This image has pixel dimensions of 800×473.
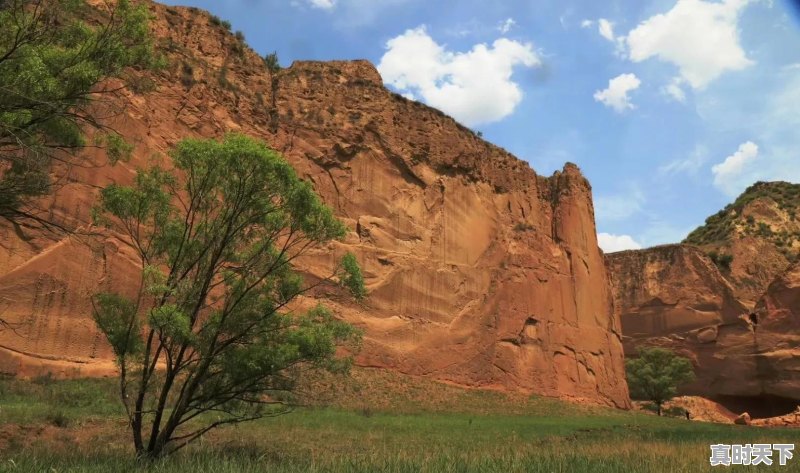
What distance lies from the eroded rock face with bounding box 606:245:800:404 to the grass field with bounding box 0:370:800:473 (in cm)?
3452

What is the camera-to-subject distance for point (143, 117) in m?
30.9

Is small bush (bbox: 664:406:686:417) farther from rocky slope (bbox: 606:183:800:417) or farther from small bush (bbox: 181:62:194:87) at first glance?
small bush (bbox: 181:62:194:87)

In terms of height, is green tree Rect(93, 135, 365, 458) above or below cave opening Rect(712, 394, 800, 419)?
above

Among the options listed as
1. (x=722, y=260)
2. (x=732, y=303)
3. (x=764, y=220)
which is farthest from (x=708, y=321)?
(x=764, y=220)

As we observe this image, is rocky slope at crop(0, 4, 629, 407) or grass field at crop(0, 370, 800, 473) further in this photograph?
rocky slope at crop(0, 4, 629, 407)

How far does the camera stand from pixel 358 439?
18.9m

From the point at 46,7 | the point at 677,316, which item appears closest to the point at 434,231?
the point at 46,7

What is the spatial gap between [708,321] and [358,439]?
61.7m

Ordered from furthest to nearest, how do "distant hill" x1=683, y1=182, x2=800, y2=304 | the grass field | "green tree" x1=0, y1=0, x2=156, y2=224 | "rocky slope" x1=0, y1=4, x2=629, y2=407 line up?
"distant hill" x1=683, y1=182, x2=800, y2=304 < "rocky slope" x1=0, y1=4, x2=629, y2=407 < "green tree" x1=0, y1=0, x2=156, y2=224 < the grass field

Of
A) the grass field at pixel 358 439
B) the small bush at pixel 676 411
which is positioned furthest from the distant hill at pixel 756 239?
the grass field at pixel 358 439

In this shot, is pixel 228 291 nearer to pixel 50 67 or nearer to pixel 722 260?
pixel 50 67

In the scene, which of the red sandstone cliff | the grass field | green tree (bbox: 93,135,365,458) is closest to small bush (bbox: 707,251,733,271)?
the red sandstone cliff

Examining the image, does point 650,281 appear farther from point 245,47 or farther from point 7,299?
point 7,299

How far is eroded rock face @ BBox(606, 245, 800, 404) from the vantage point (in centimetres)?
5797
